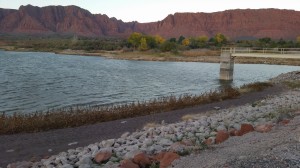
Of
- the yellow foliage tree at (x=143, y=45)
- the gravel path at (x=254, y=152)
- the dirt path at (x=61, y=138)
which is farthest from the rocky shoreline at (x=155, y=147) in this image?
the yellow foliage tree at (x=143, y=45)

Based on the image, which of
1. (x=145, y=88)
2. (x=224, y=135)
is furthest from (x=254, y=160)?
(x=145, y=88)

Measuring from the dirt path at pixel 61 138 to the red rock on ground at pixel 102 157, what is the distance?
3464 mm

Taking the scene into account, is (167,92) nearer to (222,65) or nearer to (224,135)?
(222,65)

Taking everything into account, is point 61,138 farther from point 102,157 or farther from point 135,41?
point 135,41

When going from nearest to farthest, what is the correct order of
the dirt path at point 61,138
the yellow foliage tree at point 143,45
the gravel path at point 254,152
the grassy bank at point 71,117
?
the gravel path at point 254,152, the dirt path at point 61,138, the grassy bank at point 71,117, the yellow foliage tree at point 143,45

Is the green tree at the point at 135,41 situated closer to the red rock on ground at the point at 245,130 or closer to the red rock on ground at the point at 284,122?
the red rock on ground at the point at 284,122

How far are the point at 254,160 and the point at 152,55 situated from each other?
101 m

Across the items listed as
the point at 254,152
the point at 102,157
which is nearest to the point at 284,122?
the point at 254,152

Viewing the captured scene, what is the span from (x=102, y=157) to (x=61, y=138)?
6.53 meters

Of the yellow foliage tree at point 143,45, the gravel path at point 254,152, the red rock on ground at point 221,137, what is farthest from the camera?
the yellow foliage tree at point 143,45

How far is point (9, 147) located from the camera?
50.0 ft

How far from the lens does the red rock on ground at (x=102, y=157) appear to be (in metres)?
10.6

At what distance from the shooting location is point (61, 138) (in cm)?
1662

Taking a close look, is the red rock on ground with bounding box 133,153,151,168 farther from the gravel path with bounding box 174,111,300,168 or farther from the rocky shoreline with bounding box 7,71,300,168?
the gravel path with bounding box 174,111,300,168
